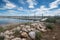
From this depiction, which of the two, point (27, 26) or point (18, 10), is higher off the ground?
point (18, 10)

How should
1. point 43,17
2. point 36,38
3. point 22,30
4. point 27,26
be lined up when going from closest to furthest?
1. point 36,38
2. point 22,30
3. point 27,26
4. point 43,17

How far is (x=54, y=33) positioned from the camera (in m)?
4.00

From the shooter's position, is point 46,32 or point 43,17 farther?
point 43,17

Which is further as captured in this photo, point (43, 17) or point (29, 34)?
point (43, 17)

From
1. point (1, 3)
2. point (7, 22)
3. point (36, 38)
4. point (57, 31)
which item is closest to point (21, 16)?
point (7, 22)

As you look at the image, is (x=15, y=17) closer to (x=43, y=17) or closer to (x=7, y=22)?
(x=7, y=22)

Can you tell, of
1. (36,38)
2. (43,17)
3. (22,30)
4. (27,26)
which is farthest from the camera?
(43,17)

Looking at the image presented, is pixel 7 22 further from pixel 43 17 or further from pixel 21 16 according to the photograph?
pixel 43 17

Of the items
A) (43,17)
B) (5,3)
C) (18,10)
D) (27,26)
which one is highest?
(5,3)

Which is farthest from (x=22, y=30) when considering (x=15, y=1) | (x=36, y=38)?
(x=15, y=1)

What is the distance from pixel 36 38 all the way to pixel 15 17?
4.28ft

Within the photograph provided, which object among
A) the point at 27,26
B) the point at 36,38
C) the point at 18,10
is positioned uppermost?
the point at 18,10

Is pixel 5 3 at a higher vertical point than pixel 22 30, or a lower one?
higher

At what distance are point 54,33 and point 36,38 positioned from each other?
0.81 metres
